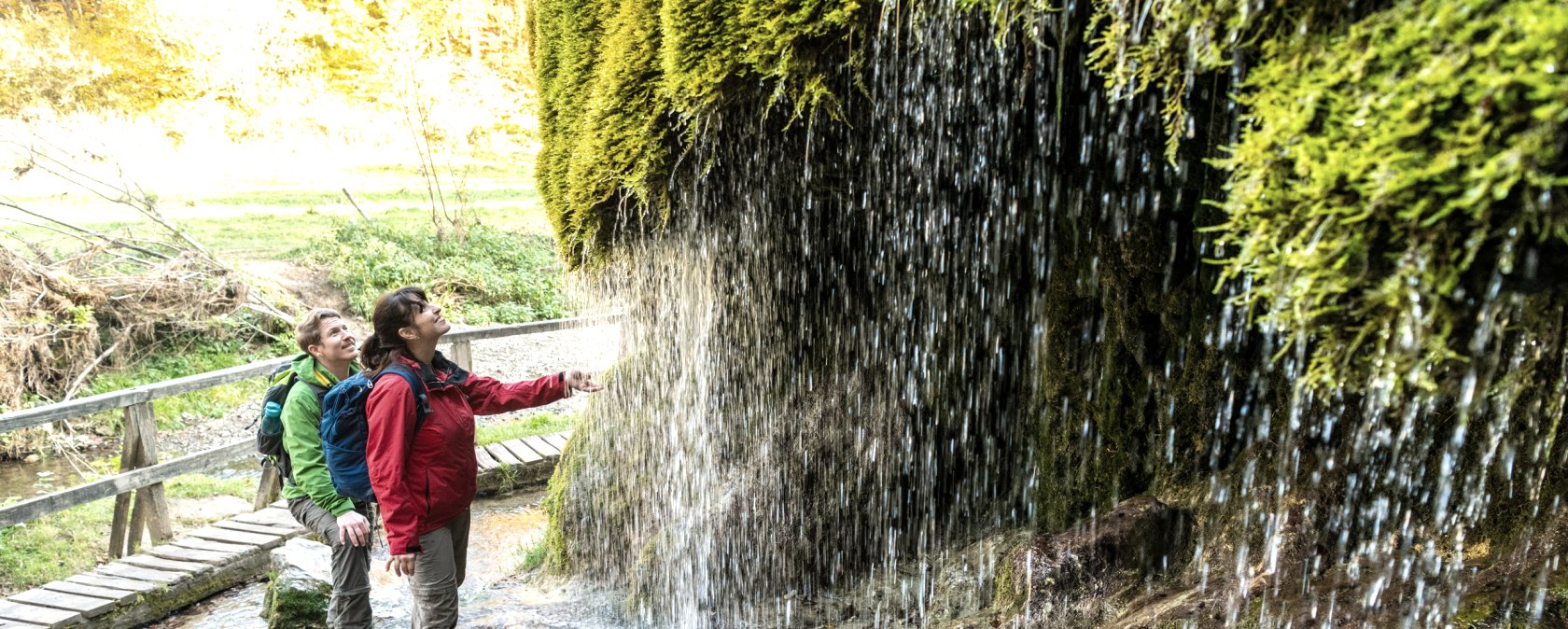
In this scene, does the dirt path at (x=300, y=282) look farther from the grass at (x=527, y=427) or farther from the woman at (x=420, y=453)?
the woman at (x=420, y=453)

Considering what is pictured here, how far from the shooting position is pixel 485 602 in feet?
17.8

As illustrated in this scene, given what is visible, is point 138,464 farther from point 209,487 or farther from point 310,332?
point 209,487

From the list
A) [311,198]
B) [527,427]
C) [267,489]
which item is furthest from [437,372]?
[311,198]

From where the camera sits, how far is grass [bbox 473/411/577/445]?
9719 millimetres

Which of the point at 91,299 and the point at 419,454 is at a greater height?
the point at 419,454

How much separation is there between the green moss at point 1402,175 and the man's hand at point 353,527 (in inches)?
147

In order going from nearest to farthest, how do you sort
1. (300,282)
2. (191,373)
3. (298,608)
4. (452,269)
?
(298,608)
(191,373)
(300,282)
(452,269)

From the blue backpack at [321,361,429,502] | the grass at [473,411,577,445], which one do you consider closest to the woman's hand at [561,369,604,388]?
the blue backpack at [321,361,429,502]

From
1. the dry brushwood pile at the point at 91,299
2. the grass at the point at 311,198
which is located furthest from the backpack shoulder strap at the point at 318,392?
the grass at the point at 311,198

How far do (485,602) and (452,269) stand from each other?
39.4 feet

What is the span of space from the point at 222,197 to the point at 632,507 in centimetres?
1786

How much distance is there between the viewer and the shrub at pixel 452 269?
50.6 feet

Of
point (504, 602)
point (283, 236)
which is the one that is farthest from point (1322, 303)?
point (283, 236)

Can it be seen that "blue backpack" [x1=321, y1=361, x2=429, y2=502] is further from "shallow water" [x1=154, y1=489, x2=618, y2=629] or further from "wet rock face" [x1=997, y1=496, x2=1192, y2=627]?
"wet rock face" [x1=997, y1=496, x2=1192, y2=627]
